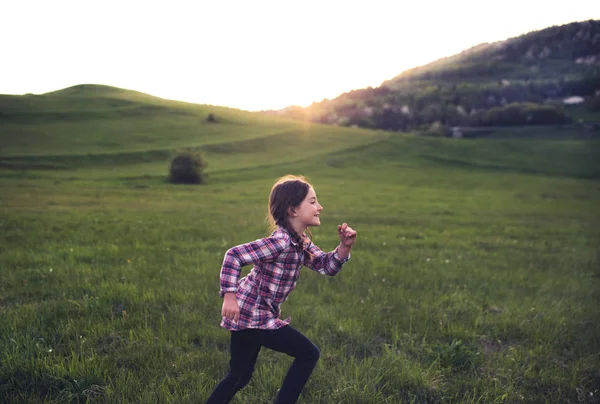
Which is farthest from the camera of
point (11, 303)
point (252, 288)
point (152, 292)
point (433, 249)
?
point (433, 249)

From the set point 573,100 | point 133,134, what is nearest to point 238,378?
point 133,134

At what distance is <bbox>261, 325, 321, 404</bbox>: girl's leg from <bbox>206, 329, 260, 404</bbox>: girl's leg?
0.11 m

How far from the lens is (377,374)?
435cm

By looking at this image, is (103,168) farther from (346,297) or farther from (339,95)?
(339,95)

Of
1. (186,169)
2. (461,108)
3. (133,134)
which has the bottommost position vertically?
(186,169)

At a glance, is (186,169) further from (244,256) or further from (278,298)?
(244,256)

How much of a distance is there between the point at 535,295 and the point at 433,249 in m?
4.75

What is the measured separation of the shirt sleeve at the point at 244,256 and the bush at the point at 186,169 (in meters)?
38.3

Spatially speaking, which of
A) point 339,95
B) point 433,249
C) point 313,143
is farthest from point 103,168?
point 339,95

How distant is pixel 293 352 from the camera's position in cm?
332

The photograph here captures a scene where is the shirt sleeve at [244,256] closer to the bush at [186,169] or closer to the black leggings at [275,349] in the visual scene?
the black leggings at [275,349]

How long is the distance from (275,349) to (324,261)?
85 centimetres

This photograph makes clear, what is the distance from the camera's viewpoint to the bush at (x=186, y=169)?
3978 cm

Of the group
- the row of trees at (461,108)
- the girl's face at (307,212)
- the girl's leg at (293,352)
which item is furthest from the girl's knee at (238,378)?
the row of trees at (461,108)
